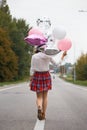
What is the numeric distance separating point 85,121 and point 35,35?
229 centimetres

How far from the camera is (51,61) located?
374 inches

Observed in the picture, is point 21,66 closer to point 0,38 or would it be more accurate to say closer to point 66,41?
point 0,38

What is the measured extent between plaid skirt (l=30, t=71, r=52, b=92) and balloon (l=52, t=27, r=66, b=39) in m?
0.97

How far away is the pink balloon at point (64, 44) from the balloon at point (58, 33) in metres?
0.17

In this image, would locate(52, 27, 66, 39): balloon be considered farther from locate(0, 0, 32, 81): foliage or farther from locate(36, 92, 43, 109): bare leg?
locate(0, 0, 32, 81): foliage

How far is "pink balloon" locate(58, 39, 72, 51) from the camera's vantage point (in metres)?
9.26

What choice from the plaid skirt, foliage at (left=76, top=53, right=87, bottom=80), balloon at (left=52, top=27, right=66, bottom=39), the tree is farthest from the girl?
foliage at (left=76, top=53, right=87, bottom=80)

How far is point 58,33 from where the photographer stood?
9.09 metres

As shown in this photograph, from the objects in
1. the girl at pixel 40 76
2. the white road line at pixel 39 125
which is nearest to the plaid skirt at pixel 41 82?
the girl at pixel 40 76

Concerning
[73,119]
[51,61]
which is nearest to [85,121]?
[73,119]

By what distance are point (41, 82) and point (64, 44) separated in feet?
3.27

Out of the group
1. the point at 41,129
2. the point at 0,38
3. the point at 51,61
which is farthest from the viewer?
the point at 0,38

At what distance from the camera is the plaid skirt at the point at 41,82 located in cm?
980

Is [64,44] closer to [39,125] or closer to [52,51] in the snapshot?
[52,51]
